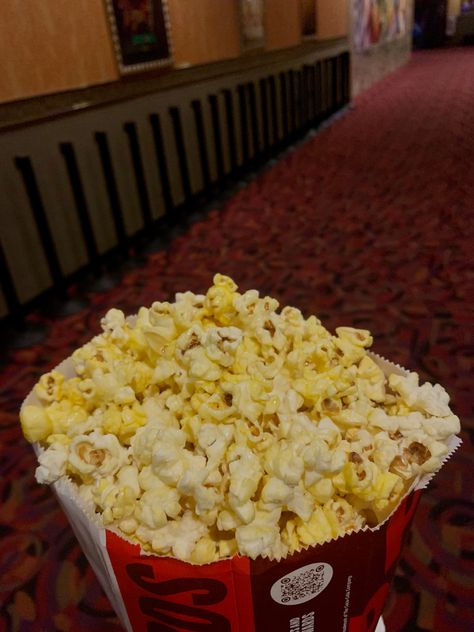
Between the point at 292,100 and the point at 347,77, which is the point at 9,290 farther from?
the point at 347,77

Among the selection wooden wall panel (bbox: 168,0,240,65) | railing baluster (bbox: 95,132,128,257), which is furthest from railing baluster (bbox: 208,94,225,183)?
railing baluster (bbox: 95,132,128,257)

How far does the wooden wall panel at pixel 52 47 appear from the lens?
202 cm

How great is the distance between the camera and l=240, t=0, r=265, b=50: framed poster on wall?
381cm

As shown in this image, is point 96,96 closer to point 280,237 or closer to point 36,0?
point 36,0

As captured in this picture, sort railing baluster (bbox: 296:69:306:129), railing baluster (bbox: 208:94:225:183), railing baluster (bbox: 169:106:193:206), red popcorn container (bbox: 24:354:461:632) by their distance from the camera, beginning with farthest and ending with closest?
railing baluster (bbox: 296:69:306:129) < railing baluster (bbox: 208:94:225:183) < railing baluster (bbox: 169:106:193:206) < red popcorn container (bbox: 24:354:461:632)

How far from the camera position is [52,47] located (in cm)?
221

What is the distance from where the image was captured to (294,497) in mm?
516

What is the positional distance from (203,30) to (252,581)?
3550 mm

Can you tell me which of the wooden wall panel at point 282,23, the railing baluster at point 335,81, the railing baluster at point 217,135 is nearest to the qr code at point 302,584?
the railing baluster at point 217,135

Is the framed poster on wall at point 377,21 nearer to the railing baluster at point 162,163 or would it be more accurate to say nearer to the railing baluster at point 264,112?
the railing baluster at point 264,112

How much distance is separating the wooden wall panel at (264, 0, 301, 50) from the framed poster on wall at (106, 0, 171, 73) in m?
1.72

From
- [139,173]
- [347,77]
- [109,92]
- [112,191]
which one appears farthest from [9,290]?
[347,77]

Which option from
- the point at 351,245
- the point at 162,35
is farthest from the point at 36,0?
the point at 351,245

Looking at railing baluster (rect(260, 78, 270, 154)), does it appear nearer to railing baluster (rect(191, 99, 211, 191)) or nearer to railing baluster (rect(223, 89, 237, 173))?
railing baluster (rect(223, 89, 237, 173))
